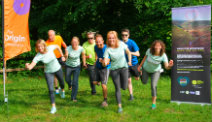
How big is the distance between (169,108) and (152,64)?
1.15 meters

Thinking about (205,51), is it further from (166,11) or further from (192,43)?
(166,11)

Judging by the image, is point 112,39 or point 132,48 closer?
point 112,39

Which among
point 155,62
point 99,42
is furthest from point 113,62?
point 155,62

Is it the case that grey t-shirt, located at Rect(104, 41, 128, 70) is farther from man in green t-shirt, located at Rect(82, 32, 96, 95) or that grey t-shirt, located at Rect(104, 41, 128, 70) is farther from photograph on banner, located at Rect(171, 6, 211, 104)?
photograph on banner, located at Rect(171, 6, 211, 104)

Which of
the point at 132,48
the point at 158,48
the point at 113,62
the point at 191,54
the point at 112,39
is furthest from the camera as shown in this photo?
the point at 132,48

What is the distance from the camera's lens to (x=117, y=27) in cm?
1340

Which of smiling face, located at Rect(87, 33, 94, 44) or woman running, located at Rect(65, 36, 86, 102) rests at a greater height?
smiling face, located at Rect(87, 33, 94, 44)

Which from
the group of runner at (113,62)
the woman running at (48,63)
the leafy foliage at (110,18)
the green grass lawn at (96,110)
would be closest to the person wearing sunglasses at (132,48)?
the group of runner at (113,62)

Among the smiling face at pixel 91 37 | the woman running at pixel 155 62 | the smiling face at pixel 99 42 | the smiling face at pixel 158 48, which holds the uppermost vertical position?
the smiling face at pixel 91 37

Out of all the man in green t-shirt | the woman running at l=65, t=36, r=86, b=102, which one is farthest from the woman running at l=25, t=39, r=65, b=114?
the man in green t-shirt

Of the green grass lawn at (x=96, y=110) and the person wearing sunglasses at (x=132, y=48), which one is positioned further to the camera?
the person wearing sunglasses at (x=132, y=48)

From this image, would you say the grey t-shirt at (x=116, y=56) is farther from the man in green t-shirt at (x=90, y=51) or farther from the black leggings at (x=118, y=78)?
the man in green t-shirt at (x=90, y=51)

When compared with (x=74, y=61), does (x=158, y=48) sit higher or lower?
higher

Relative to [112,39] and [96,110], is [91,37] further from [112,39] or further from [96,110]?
[96,110]
